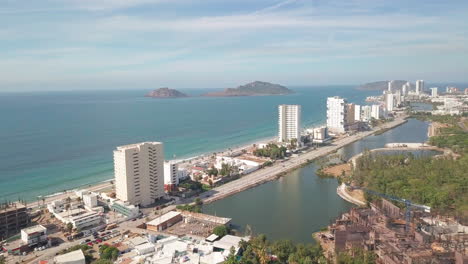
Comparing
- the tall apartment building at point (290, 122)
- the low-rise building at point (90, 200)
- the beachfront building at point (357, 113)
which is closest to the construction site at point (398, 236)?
the low-rise building at point (90, 200)

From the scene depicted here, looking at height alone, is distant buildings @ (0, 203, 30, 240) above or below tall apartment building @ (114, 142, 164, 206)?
below

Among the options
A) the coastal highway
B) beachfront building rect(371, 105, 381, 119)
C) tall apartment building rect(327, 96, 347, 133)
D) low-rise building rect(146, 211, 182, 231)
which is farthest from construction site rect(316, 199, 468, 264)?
beachfront building rect(371, 105, 381, 119)

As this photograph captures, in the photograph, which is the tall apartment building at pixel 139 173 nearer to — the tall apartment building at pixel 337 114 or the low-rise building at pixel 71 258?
the low-rise building at pixel 71 258

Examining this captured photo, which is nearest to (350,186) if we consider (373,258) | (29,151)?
(373,258)

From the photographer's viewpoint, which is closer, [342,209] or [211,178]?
[342,209]

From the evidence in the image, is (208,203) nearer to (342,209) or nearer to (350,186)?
(342,209)

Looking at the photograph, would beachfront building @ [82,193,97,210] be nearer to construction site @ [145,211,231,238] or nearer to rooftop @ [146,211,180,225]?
construction site @ [145,211,231,238]
